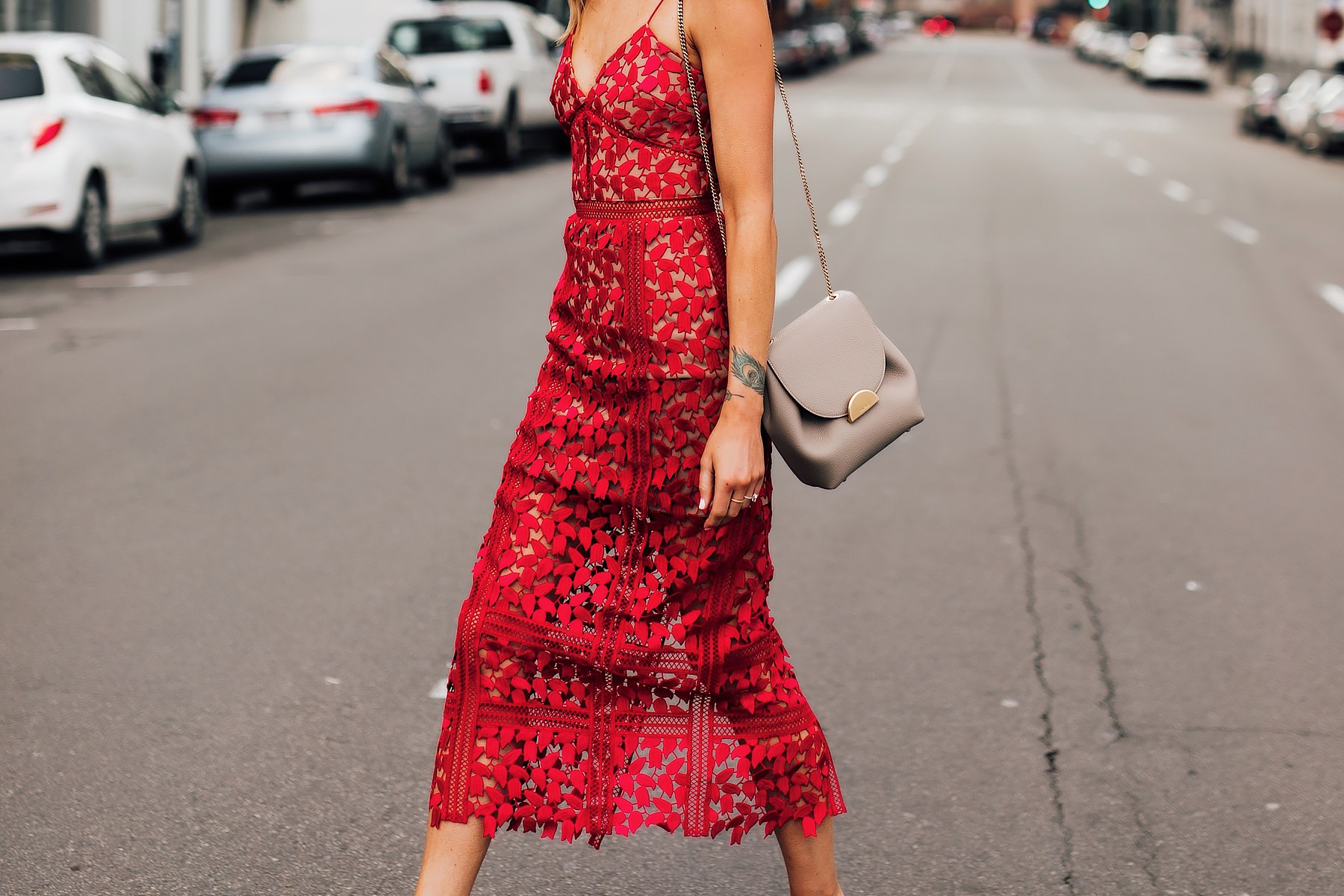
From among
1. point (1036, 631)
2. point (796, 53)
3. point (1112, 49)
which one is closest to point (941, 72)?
point (796, 53)

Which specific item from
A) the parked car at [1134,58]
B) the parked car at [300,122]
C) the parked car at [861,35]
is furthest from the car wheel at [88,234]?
the parked car at [861,35]

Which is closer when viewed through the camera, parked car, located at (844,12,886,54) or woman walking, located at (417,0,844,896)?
woman walking, located at (417,0,844,896)

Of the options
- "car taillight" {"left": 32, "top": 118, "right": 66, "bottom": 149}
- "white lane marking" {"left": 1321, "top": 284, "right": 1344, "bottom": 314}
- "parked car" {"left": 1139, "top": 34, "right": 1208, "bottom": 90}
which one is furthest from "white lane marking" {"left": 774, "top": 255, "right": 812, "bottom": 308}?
"parked car" {"left": 1139, "top": 34, "right": 1208, "bottom": 90}

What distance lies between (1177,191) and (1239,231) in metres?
4.41

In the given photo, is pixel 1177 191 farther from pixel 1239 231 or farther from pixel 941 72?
pixel 941 72

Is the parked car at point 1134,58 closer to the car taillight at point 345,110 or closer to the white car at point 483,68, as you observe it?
the white car at point 483,68

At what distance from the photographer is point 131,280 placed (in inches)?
461

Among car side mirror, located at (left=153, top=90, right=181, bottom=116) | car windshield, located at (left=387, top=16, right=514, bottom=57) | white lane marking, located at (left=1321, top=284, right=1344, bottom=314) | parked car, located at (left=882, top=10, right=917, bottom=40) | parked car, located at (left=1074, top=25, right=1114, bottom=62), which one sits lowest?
white lane marking, located at (left=1321, top=284, right=1344, bottom=314)

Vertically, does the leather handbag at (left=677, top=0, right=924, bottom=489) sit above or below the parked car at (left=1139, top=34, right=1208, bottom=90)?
below

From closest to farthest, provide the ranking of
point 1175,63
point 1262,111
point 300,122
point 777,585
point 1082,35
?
1. point 777,585
2. point 300,122
3. point 1262,111
4. point 1175,63
5. point 1082,35

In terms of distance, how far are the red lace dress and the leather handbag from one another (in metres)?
0.09

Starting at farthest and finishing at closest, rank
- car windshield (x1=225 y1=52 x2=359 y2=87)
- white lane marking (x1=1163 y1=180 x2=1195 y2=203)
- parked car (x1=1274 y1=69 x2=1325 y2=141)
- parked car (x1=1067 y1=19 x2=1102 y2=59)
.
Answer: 1. parked car (x1=1067 y1=19 x2=1102 y2=59)
2. parked car (x1=1274 y1=69 x2=1325 y2=141)
3. white lane marking (x1=1163 y1=180 x2=1195 y2=203)
4. car windshield (x1=225 y1=52 x2=359 y2=87)

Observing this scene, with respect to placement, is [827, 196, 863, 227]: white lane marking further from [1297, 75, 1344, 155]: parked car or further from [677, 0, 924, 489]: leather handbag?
[677, 0, 924, 489]: leather handbag

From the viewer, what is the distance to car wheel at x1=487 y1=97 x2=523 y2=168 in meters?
22.1
